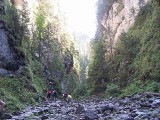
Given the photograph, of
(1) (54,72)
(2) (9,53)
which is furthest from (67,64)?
(2) (9,53)

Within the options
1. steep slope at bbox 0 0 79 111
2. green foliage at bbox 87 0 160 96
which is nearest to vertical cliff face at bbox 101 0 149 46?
green foliage at bbox 87 0 160 96

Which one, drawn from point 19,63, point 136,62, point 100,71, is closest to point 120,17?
point 100,71

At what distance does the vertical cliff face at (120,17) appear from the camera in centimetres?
5666

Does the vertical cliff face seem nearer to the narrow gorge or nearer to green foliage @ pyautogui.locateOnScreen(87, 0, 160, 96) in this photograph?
the narrow gorge

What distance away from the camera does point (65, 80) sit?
3113 inches

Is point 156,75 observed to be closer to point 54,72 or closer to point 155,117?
point 155,117

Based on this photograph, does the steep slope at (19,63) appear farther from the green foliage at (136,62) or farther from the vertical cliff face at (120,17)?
the vertical cliff face at (120,17)

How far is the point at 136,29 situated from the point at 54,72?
2529 centimetres

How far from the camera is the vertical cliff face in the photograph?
5666 cm

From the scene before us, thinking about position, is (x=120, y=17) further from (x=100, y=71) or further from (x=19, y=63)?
(x=19, y=63)

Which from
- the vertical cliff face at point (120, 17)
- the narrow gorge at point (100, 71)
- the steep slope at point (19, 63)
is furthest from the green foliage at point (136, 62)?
the steep slope at point (19, 63)

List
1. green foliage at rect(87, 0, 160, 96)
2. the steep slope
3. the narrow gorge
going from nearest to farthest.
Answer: the narrow gorge < the steep slope < green foliage at rect(87, 0, 160, 96)

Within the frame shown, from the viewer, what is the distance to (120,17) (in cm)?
6394

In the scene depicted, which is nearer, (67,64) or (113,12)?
(113,12)
